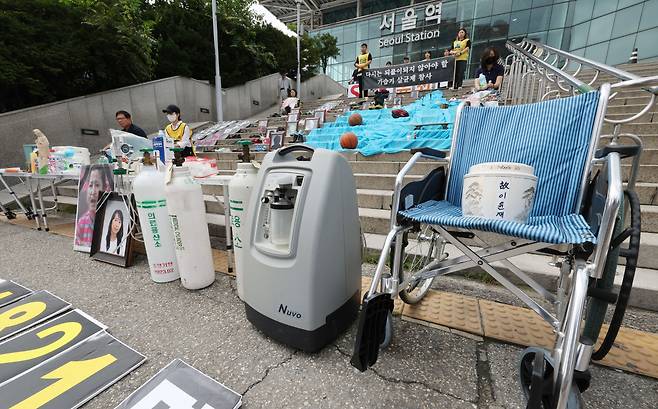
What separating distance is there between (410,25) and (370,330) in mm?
19285

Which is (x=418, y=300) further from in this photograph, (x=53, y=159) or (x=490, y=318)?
(x=53, y=159)

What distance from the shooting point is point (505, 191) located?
1100 millimetres

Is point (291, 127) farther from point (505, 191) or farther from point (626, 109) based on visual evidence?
point (505, 191)

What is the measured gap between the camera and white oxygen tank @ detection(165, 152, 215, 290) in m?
1.86

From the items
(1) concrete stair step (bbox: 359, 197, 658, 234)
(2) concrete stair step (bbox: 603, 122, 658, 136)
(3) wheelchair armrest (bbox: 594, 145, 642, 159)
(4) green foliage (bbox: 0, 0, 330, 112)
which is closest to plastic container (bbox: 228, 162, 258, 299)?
(1) concrete stair step (bbox: 359, 197, 658, 234)

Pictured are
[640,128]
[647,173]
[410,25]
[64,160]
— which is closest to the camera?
[647,173]

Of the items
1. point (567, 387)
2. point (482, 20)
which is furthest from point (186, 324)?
point (482, 20)

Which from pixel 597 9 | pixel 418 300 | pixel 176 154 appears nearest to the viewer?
pixel 418 300

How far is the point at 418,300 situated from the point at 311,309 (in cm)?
81

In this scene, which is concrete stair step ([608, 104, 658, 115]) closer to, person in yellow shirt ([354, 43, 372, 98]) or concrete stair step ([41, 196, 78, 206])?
person in yellow shirt ([354, 43, 372, 98])

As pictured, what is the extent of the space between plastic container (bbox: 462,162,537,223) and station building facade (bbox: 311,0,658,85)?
1386 centimetres

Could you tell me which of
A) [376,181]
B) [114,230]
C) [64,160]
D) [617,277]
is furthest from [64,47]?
[617,277]

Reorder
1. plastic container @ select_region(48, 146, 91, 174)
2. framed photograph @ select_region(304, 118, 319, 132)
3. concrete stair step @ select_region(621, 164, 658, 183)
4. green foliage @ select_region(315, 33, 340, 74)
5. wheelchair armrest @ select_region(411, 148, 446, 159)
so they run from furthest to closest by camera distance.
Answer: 1. green foliage @ select_region(315, 33, 340, 74)
2. framed photograph @ select_region(304, 118, 319, 132)
3. plastic container @ select_region(48, 146, 91, 174)
4. concrete stair step @ select_region(621, 164, 658, 183)
5. wheelchair armrest @ select_region(411, 148, 446, 159)

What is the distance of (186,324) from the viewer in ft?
5.32
